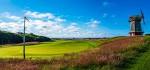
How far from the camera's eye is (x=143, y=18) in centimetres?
8519

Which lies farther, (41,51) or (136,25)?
(136,25)

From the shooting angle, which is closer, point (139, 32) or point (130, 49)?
point (130, 49)

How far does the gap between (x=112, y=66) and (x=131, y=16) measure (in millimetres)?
67735

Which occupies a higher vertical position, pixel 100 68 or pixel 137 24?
pixel 137 24

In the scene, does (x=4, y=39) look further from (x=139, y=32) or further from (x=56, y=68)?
(x=56, y=68)

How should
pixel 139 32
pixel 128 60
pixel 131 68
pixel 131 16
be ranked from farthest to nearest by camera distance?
pixel 131 16
pixel 139 32
pixel 128 60
pixel 131 68

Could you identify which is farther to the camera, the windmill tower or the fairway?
the windmill tower

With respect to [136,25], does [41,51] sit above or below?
below

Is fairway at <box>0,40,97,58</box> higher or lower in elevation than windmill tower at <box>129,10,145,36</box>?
lower

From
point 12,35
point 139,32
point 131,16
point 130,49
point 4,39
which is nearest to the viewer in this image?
point 130,49

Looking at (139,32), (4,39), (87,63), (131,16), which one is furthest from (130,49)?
(4,39)

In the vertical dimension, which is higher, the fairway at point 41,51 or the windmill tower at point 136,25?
the windmill tower at point 136,25

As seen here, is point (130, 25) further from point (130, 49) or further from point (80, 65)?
point (80, 65)

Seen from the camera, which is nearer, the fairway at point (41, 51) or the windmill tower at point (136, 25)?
the fairway at point (41, 51)
